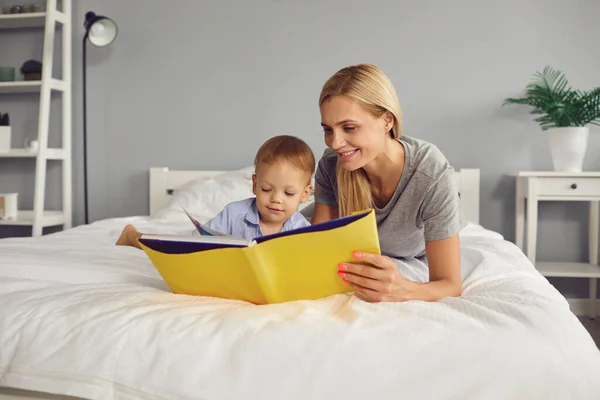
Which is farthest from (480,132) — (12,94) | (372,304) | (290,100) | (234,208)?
(12,94)

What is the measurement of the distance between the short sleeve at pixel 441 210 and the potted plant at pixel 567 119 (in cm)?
158

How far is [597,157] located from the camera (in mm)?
2799

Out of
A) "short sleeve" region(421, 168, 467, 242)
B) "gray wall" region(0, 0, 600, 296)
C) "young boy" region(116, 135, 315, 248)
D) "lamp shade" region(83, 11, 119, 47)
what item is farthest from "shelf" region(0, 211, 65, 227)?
"short sleeve" region(421, 168, 467, 242)

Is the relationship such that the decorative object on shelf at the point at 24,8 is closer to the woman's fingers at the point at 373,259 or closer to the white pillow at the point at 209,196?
the white pillow at the point at 209,196

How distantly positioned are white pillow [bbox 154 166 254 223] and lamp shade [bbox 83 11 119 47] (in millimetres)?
920

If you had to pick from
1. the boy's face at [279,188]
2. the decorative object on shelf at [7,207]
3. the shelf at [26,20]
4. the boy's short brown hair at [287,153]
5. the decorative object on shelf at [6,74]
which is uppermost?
the shelf at [26,20]

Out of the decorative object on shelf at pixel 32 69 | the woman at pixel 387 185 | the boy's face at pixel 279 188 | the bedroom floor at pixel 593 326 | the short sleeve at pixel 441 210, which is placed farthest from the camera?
the decorative object on shelf at pixel 32 69

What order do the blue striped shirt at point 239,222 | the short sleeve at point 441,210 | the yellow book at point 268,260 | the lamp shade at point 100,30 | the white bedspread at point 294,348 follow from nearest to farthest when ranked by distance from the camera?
the white bedspread at point 294,348
the yellow book at point 268,260
the short sleeve at point 441,210
the blue striped shirt at point 239,222
the lamp shade at point 100,30

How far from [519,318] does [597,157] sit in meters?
2.18

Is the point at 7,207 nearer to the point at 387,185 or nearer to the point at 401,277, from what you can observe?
the point at 387,185

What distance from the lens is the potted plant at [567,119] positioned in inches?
101

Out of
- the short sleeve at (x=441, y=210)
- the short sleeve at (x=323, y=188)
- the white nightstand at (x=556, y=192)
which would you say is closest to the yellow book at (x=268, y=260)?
the short sleeve at (x=441, y=210)

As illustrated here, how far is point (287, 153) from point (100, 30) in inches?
80.0

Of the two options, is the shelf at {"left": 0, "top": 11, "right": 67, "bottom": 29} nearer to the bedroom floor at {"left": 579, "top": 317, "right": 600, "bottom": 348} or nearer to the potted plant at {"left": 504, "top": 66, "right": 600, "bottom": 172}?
the potted plant at {"left": 504, "top": 66, "right": 600, "bottom": 172}
